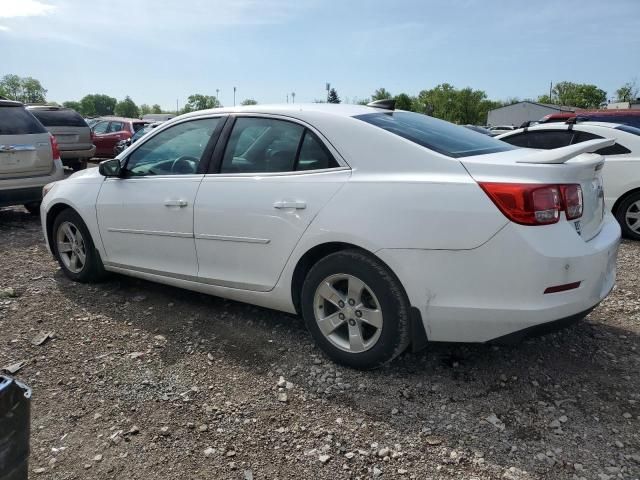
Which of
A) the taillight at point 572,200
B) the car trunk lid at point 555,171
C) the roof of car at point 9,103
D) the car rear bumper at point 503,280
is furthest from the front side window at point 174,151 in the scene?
the roof of car at point 9,103

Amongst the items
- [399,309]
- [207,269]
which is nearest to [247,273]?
[207,269]

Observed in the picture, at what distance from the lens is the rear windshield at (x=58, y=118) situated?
1257cm

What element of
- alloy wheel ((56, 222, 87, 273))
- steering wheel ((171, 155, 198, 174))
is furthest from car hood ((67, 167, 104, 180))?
steering wheel ((171, 155, 198, 174))

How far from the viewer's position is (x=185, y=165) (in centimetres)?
388

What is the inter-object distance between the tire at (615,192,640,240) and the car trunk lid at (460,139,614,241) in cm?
430

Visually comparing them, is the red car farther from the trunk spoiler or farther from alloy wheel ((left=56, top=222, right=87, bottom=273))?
the trunk spoiler

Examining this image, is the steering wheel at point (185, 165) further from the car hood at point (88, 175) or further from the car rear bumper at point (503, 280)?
the car rear bumper at point (503, 280)

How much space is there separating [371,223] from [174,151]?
1.91 m

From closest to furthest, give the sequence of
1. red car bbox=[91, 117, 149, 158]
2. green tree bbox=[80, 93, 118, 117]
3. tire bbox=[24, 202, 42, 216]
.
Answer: tire bbox=[24, 202, 42, 216], red car bbox=[91, 117, 149, 158], green tree bbox=[80, 93, 118, 117]

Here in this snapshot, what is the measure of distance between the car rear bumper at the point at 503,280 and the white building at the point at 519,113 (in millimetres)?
79864

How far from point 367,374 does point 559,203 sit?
1418 millimetres

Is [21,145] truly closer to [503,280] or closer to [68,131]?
[68,131]

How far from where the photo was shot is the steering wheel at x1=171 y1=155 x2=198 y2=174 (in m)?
3.81

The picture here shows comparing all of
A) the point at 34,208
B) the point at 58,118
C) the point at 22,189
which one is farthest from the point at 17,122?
the point at 58,118
